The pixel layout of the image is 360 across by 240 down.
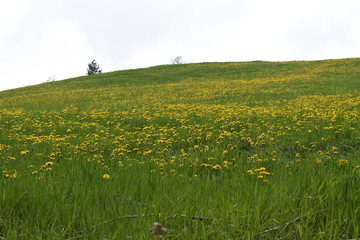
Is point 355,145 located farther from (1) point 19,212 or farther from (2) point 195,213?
(1) point 19,212

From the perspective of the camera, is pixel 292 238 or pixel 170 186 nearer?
pixel 292 238

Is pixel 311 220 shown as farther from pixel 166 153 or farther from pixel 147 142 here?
pixel 147 142

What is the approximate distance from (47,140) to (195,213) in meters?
5.37

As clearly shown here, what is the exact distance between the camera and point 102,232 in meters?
2.22

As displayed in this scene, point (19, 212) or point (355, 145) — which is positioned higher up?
point (19, 212)

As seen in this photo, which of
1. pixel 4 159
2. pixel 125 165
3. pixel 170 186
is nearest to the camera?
pixel 170 186

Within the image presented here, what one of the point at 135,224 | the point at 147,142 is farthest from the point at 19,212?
the point at 147,142

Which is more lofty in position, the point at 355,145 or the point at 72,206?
the point at 72,206

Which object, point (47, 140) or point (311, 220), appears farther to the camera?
point (47, 140)

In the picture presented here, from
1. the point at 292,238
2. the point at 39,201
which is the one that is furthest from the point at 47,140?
the point at 292,238

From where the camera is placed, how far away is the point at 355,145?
236 inches

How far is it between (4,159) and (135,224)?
11.8 ft

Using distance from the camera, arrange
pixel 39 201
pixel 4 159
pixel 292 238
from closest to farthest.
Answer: pixel 292 238
pixel 39 201
pixel 4 159

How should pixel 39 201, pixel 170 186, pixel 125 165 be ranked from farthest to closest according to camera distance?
pixel 125 165 → pixel 170 186 → pixel 39 201
